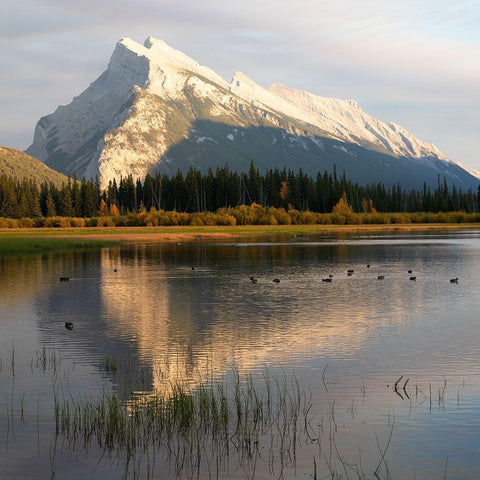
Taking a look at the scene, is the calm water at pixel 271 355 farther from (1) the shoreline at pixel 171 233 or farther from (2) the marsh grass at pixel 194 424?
(1) the shoreline at pixel 171 233

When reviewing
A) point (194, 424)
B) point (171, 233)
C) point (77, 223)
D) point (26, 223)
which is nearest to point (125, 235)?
point (171, 233)

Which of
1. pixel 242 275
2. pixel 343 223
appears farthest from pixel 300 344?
pixel 343 223

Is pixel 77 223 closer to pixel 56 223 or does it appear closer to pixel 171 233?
pixel 56 223

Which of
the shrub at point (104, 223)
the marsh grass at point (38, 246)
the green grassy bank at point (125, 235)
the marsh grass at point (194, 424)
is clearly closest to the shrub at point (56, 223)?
the shrub at point (104, 223)

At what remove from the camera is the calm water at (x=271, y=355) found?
39.5 ft

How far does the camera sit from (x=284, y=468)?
11.6 m

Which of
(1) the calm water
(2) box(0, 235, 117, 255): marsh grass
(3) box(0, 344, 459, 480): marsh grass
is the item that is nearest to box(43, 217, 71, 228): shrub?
(2) box(0, 235, 117, 255): marsh grass

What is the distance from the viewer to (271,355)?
67.4ft

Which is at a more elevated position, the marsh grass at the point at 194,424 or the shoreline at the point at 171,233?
the shoreline at the point at 171,233

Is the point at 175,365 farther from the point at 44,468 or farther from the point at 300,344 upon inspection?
the point at 44,468

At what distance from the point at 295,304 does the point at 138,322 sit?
28.7 feet

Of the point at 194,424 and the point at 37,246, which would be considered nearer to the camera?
the point at 194,424

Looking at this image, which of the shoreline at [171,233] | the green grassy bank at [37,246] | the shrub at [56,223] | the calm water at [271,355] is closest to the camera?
the calm water at [271,355]

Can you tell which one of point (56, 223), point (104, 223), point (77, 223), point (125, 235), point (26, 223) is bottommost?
point (125, 235)
